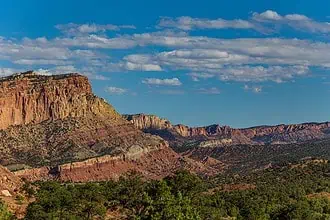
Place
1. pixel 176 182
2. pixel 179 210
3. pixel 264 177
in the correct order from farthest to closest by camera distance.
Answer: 1. pixel 264 177
2. pixel 176 182
3. pixel 179 210

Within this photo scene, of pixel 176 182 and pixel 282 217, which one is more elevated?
pixel 176 182

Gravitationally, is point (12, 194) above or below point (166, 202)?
below

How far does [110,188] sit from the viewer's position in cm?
11188

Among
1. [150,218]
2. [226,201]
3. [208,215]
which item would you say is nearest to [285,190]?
[226,201]

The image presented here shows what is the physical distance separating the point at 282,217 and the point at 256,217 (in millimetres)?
6426

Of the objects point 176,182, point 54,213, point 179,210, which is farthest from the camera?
point 176,182

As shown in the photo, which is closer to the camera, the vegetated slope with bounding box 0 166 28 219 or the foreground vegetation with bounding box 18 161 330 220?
the foreground vegetation with bounding box 18 161 330 220

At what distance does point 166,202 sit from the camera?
54.8 metres

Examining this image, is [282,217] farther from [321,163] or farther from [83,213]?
[321,163]

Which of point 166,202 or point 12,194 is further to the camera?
point 12,194

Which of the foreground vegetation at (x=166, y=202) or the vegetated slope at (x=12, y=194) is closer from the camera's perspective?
the foreground vegetation at (x=166, y=202)

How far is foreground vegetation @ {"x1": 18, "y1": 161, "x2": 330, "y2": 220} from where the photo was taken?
65.2 m

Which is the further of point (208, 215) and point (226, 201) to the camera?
point (226, 201)

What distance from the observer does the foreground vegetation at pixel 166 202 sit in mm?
65250
